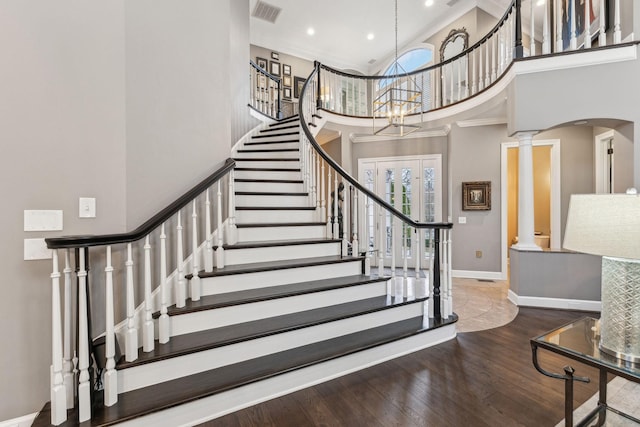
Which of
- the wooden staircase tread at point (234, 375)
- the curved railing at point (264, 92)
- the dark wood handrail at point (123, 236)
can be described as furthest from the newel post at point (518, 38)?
the curved railing at point (264, 92)

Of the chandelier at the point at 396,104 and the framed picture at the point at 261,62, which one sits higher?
the framed picture at the point at 261,62

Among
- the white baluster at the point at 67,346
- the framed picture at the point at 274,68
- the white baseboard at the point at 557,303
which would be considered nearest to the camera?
the white baluster at the point at 67,346

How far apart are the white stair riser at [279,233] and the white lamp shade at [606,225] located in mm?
2284

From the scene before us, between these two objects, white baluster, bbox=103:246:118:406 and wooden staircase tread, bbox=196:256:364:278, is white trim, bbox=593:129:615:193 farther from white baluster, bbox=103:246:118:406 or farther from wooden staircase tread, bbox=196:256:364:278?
white baluster, bbox=103:246:118:406

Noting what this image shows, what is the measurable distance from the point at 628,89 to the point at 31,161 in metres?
5.34

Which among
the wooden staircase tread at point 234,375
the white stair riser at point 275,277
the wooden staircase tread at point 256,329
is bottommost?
the wooden staircase tread at point 234,375

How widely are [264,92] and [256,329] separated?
5659 mm

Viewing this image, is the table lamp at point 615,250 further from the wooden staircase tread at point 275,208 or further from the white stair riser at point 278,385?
the wooden staircase tread at point 275,208

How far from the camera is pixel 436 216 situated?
238 inches

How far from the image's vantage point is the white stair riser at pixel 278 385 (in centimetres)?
161

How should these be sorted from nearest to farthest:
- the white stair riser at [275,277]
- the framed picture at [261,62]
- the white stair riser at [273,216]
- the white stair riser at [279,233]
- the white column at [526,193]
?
1. the white stair riser at [275,277]
2. the white stair riser at [279,233]
3. the white stair riser at [273,216]
4. the white column at [526,193]
5. the framed picture at [261,62]

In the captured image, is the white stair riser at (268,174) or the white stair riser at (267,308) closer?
the white stair riser at (267,308)

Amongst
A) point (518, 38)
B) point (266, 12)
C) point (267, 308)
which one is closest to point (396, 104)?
point (518, 38)

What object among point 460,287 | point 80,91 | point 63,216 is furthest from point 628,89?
point 63,216
